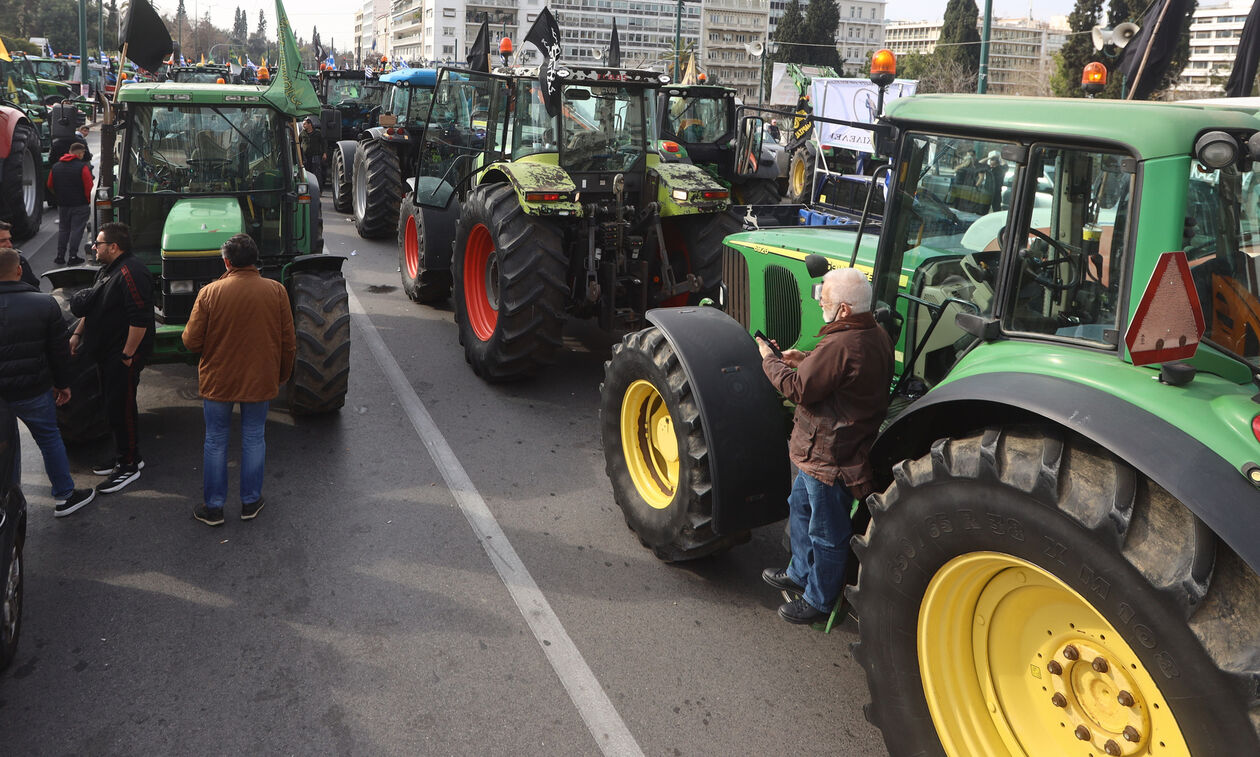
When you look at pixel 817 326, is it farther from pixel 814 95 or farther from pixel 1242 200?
pixel 814 95

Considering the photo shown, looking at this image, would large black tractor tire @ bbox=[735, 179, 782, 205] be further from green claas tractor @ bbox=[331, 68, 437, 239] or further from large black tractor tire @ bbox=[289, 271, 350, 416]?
large black tractor tire @ bbox=[289, 271, 350, 416]

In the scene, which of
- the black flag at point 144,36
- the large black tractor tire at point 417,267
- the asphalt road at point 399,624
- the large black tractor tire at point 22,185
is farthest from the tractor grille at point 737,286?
the large black tractor tire at point 22,185

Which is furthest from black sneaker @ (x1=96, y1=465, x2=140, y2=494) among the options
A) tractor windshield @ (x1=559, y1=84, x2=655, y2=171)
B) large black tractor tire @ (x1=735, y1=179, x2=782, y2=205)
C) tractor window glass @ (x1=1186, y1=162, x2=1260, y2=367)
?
large black tractor tire @ (x1=735, y1=179, x2=782, y2=205)

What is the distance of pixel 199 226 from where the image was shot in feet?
21.4

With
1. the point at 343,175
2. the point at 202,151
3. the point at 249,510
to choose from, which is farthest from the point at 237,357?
the point at 343,175

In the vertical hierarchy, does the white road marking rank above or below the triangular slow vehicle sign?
below

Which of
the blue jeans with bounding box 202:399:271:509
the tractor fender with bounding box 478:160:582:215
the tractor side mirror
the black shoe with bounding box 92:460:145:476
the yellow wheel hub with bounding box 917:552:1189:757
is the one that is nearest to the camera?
the yellow wheel hub with bounding box 917:552:1189:757

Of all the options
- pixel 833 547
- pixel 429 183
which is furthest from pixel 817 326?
pixel 429 183

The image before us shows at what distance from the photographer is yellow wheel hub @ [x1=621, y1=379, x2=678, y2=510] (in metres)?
5.18

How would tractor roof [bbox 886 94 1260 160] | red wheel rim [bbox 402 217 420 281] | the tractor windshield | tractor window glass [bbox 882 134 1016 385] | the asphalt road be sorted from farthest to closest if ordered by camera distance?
red wheel rim [bbox 402 217 420 281] < the tractor windshield < the asphalt road < tractor window glass [bbox 882 134 1016 385] < tractor roof [bbox 886 94 1260 160]

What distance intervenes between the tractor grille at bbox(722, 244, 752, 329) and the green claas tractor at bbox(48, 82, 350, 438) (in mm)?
2747

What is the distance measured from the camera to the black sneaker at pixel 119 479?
5.64m

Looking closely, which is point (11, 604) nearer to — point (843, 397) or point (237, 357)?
point (237, 357)

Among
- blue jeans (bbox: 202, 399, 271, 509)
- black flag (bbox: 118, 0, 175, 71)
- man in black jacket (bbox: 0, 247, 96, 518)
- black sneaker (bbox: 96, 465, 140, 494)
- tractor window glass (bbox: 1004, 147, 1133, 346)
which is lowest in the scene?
black sneaker (bbox: 96, 465, 140, 494)
